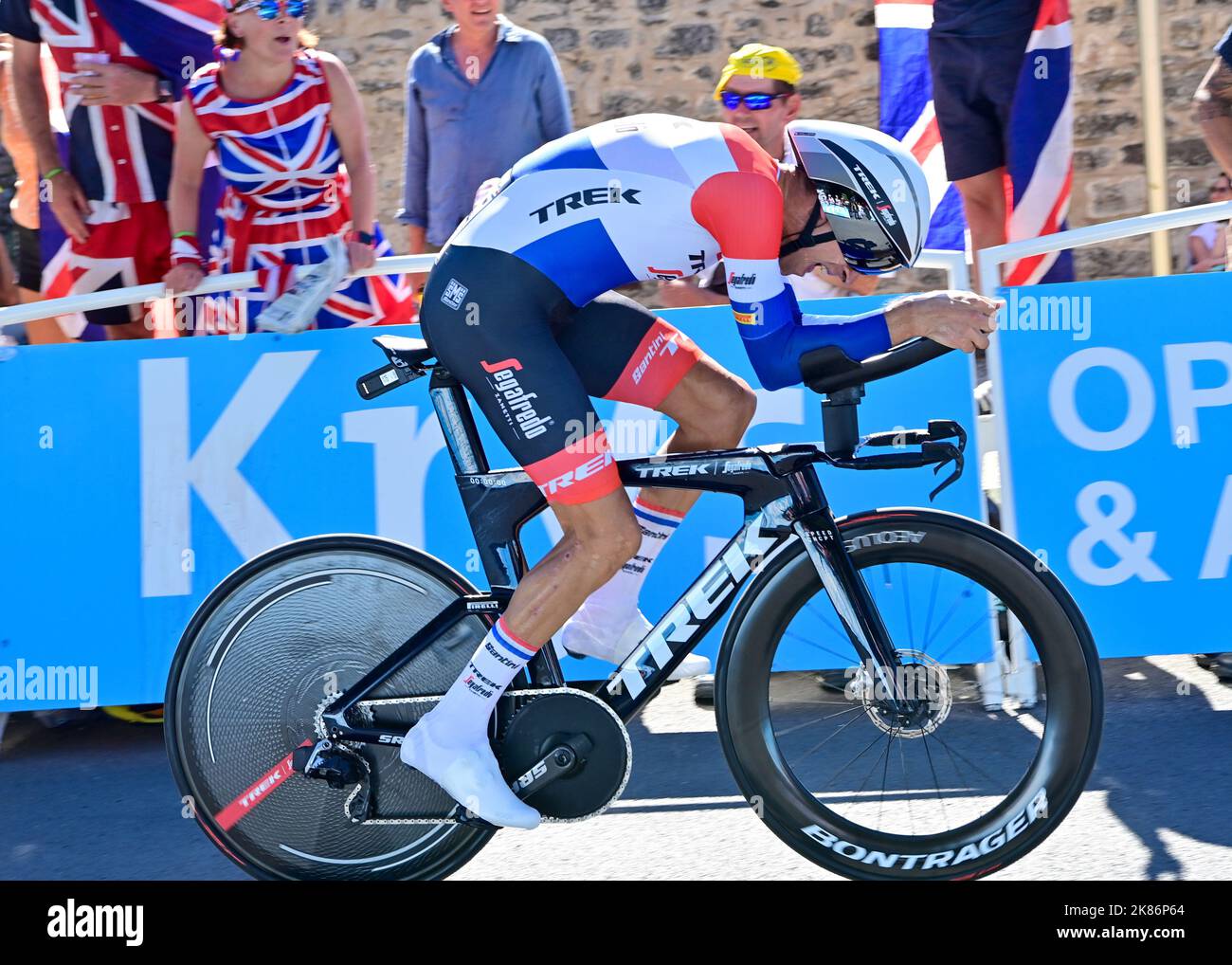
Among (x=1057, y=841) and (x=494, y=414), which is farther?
(x=1057, y=841)

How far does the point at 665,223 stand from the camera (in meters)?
3.39

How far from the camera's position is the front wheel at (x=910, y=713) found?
3.44 meters

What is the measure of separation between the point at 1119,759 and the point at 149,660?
3143mm

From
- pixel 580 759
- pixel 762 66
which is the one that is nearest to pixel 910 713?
pixel 580 759

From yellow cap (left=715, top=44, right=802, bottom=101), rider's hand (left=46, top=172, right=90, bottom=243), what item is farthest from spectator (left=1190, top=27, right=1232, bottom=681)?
rider's hand (left=46, top=172, right=90, bottom=243)

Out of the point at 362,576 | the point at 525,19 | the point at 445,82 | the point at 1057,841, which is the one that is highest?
the point at 525,19

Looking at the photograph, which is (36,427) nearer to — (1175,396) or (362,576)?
(362,576)

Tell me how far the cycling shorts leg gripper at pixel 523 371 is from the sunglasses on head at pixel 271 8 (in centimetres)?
230

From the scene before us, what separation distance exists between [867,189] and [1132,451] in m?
2.14

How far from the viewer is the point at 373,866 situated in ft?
12.1

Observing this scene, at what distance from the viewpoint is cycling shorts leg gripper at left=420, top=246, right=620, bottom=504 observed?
11.3ft

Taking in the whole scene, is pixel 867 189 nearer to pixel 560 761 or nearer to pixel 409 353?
pixel 409 353

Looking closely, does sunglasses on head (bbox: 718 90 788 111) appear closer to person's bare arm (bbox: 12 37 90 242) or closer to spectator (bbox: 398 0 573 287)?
spectator (bbox: 398 0 573 287)

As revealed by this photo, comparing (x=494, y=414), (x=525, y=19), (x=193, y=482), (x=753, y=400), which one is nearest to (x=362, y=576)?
(x=494, y=414)
